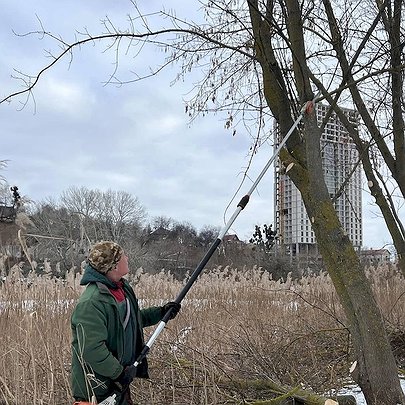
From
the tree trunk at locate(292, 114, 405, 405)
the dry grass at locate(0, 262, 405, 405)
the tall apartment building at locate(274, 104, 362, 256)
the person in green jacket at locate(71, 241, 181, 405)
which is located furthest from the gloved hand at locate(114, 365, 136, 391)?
the tall apartment building at locate(274, 104, 362, 256)

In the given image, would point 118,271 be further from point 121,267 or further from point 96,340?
point 96,340

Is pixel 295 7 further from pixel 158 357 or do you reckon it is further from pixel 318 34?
pixel 158 357

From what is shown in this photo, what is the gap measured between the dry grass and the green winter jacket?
A: 0.54 ft

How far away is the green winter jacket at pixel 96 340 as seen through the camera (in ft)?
8.97

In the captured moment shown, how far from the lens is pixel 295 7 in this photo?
14.6ft

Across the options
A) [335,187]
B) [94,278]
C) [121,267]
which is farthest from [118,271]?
[335,187]

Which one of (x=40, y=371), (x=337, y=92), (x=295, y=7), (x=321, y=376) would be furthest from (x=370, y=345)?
(x=295, y=7)

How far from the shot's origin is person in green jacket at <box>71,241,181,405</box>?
274cm

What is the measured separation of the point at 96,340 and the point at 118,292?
1.15 feet

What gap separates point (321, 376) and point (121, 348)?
2908 millimetres

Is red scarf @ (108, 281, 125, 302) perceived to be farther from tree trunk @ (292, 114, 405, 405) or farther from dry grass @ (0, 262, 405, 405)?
tree trunk @ (292, 114, 405, 405)

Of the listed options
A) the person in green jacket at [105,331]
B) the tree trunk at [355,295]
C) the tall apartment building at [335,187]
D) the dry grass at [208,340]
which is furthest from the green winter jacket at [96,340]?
the tall apartment building at [335,187]

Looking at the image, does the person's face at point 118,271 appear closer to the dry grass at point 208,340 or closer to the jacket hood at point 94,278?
the jacket hood at point 94,278

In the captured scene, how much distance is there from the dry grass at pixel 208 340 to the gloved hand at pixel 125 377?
1.05 ft
